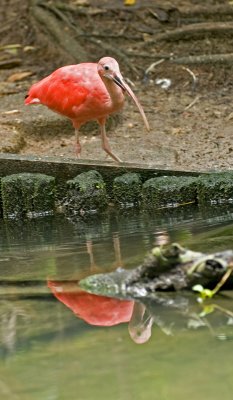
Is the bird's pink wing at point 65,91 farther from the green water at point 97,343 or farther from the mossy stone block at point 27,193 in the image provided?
the green water at point 97,343

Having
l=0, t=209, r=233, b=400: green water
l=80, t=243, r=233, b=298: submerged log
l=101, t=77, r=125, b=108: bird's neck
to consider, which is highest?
l=101, t=77, r=125, b=108: bird's neck

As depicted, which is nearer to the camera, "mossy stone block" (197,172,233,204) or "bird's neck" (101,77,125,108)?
"mossy stone block" (197,172,233,204)

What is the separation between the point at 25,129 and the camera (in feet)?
28.8

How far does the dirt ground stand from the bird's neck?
68 centimetres

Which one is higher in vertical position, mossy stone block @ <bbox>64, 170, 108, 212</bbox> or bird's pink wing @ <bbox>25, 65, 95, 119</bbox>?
bird's pink wing @ <bbox>25, 65, 95, 119</bbox>

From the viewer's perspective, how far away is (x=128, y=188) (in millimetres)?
7004

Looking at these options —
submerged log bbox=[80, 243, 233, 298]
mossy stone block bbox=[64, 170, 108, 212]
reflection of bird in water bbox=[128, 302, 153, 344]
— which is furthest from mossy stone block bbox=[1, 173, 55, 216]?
reflection of bird in water bbox=[128, 302, 153, 344]

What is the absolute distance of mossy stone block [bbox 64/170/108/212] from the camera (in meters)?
6.95

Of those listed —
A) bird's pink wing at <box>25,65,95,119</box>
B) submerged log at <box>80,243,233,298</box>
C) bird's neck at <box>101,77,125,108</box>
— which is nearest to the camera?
submerged log at <box>80,243,233,298</box>

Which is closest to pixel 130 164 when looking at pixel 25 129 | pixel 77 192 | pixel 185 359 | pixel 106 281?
pixel 77 192

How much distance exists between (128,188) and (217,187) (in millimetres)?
651

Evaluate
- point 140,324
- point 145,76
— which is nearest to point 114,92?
point 145,76

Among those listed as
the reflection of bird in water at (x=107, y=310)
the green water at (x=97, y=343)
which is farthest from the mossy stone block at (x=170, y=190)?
the reflection of bird in water at (x=107, y=310)

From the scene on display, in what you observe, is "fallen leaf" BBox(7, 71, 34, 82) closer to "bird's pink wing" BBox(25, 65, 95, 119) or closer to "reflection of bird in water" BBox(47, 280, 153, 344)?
"bird's pink wing" BBox(25, 65, 95, 119)
